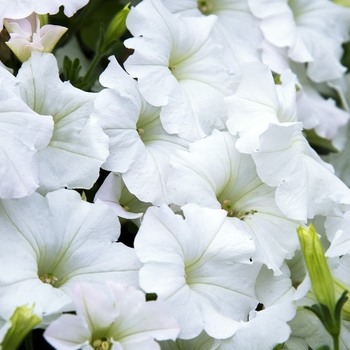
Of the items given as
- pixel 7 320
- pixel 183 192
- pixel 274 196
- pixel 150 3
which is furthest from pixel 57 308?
pixel 150 3

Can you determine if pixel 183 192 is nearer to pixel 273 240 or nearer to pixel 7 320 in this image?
pixel 273 240

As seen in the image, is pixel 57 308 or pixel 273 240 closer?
pixel 57 308

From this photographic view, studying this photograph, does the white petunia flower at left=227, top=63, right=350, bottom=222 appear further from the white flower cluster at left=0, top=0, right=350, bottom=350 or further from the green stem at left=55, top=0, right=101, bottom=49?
the green stem at left=55, top=0, right=101, bottom=49

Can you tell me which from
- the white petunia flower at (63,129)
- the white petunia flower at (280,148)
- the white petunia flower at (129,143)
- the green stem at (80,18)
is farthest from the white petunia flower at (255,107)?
the green stem at (80,18)

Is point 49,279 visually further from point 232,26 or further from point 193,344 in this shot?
point 232,26

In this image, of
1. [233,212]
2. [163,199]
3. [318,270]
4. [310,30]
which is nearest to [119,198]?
[163,199]

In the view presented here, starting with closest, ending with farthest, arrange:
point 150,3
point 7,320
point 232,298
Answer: point 7,320 → point 232,298 → point 150,3

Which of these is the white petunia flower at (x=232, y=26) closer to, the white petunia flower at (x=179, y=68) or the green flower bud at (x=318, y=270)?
the white petunia flower at (x=179, y=68)

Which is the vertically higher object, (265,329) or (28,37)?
(28,37)
